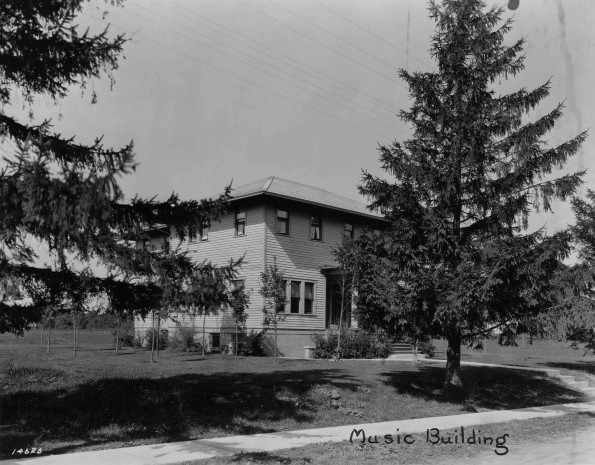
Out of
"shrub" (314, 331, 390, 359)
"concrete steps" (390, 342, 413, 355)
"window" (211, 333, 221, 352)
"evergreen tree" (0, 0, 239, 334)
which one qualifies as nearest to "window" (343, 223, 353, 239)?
"shrub" (314, 331, 390, 359)

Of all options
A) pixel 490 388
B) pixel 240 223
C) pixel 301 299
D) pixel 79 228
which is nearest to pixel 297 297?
pixel 301 299

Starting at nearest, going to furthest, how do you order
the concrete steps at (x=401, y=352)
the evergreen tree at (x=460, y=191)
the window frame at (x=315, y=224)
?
1. the evergreen tree at (x=460, y=191)
2. the concrete steps at (x=401, y=352)
3. the window frame at (x=315, y=224)

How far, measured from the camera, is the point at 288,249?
2639 cm

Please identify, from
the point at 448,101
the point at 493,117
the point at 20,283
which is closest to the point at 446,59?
the point at 448,101

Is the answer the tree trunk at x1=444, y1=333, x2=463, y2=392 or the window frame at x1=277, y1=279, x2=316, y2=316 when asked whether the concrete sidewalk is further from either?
the window frame at x1=277, y1=279, x2=316, y2=316

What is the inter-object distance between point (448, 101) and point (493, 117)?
3.94ft

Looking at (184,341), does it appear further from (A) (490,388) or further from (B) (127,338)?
(A) (490,388)

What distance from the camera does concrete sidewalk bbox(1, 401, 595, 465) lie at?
25.7ft

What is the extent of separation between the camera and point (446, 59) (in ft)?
46.5

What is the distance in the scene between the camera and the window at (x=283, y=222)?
1030 inches

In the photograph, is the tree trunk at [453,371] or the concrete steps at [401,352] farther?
the concrete steps at [401,352]

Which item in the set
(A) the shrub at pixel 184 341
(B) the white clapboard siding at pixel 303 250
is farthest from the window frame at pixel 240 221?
(A) the shrub at pixel 184 341

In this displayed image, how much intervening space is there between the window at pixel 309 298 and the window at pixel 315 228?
231cm

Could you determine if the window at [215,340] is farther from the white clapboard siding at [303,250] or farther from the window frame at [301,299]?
the window frame at [301,299]
